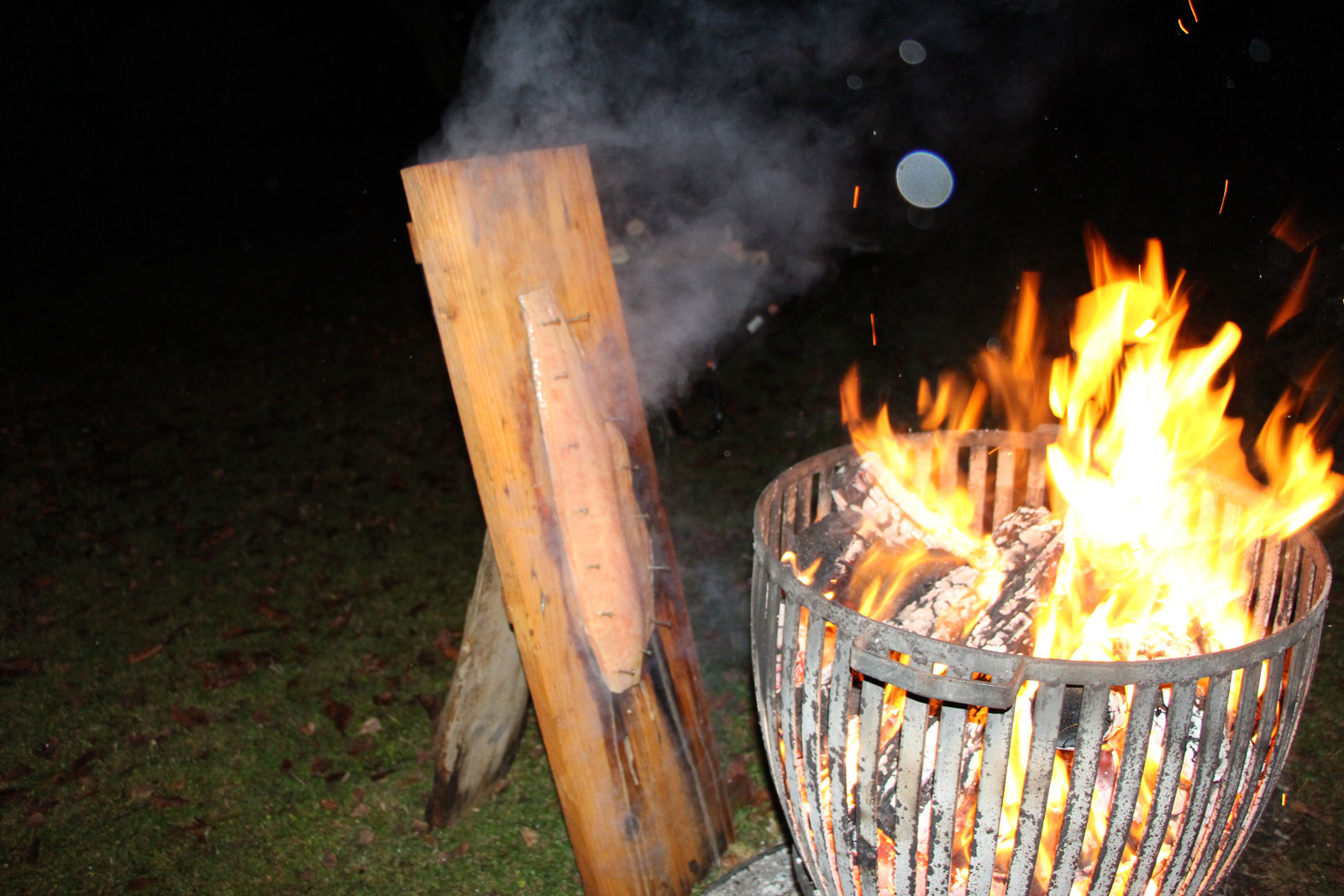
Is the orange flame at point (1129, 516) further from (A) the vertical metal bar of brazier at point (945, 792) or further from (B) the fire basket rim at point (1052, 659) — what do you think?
(B) the fire basket rim at point (1052, 659)

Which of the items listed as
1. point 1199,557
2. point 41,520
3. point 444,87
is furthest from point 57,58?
Result: point 1199,557

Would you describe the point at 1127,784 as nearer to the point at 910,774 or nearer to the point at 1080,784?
the point at 1080,784

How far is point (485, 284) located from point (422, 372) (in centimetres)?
568

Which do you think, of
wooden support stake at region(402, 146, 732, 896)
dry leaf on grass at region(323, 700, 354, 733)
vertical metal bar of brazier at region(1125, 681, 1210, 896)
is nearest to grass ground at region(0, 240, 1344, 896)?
dry leaf on grass at region(323, 700, 354, 733)

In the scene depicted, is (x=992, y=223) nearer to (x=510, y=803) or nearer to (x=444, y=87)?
(x=444, y=87)

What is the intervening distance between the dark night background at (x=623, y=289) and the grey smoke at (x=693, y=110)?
0.12ft

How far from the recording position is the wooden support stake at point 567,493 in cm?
231

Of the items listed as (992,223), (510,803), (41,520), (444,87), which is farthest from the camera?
(992,223)

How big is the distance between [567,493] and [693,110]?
278 cm

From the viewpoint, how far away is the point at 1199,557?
2.47 metres

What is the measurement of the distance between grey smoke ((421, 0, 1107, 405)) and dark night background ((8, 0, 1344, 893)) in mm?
36

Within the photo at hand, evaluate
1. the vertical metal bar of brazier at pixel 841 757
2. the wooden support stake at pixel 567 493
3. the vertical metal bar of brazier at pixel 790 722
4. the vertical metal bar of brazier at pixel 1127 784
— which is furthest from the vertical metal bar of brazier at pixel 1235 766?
the wooden support stake at pixel 567 493

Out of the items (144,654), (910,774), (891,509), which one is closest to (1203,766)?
(910,774)

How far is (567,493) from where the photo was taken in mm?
2479
